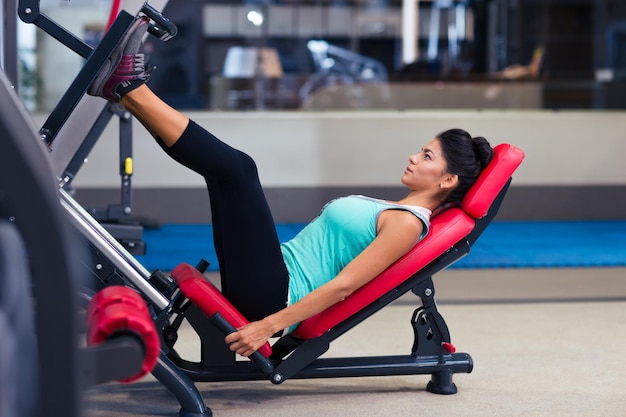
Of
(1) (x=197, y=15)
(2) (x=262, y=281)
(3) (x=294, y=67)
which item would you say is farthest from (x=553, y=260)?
(1) (x=197, y=15)

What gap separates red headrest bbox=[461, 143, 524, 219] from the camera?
89.3 inches

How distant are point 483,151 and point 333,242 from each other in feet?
1.56

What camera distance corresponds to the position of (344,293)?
2.19m

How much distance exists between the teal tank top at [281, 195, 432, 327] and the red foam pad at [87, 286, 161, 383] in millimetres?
847

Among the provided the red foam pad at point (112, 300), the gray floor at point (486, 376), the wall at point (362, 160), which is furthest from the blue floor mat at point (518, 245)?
the red foam pad at point (112, 300)

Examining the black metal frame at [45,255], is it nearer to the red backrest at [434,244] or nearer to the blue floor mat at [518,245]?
the red backrest at [434,244]

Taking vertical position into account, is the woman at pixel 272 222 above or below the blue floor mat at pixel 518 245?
above

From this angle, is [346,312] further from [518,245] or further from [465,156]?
[518,245]

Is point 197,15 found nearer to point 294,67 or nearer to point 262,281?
point 294,67

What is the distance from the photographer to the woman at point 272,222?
205cm

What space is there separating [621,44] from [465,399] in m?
7.12

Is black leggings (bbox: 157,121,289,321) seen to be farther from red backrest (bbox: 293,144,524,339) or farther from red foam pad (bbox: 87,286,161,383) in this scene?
red foam pad (bbox: 87,286,161,383)

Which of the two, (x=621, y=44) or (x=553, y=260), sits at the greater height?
(x=621, y=44)

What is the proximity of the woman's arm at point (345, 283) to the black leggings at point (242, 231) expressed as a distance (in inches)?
3.4
